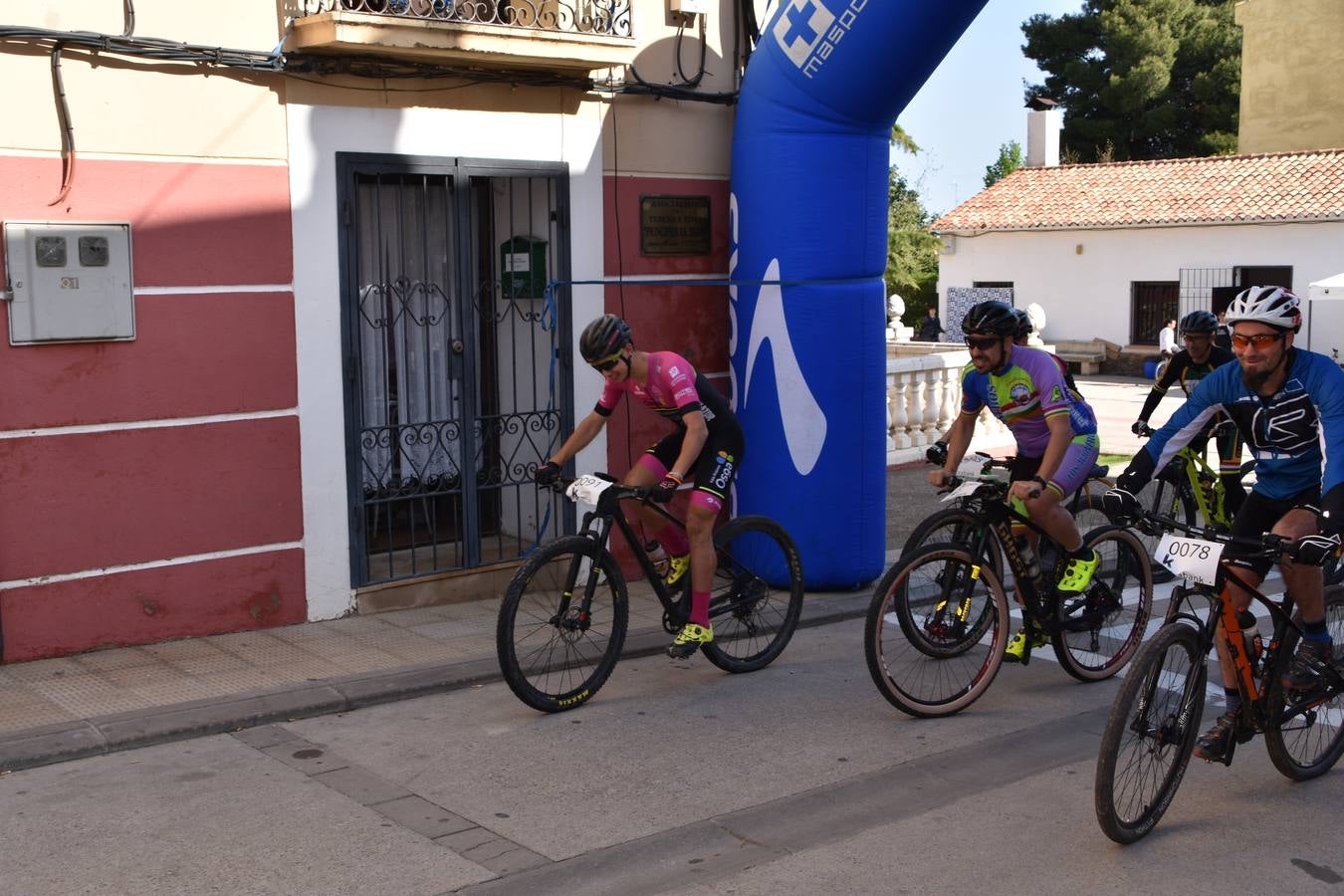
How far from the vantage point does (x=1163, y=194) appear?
37.0 metres

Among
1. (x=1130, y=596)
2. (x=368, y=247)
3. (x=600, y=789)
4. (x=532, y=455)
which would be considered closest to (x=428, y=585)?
(x=532, y=455)

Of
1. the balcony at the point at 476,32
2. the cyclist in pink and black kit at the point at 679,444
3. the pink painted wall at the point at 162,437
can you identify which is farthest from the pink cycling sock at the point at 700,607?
the balcony at the point at 476,32

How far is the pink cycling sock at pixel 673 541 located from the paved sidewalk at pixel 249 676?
96 cm

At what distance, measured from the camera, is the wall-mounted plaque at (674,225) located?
381 inches

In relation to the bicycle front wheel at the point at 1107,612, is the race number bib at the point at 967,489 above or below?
above

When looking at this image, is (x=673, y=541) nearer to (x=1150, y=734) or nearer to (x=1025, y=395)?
(x=1025, y=395)

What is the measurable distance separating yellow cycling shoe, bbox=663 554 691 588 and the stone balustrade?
774cm

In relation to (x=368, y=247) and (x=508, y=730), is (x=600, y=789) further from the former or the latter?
(x=368, y=247)

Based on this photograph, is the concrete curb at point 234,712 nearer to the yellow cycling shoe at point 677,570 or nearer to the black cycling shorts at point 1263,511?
the yellow cycling shoe at point 677,570

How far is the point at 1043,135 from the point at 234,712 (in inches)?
1648

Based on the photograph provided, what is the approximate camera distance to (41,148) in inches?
285

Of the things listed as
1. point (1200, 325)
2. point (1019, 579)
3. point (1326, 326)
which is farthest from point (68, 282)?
point (1326, 326)

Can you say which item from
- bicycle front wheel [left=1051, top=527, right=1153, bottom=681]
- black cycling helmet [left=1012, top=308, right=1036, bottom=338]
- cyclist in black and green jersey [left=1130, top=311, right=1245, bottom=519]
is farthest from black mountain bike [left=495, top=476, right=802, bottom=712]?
cyclist in black and green jersey [left=1130, top=311, right=1245, bottom=519]

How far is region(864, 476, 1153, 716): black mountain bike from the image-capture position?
6555mm
